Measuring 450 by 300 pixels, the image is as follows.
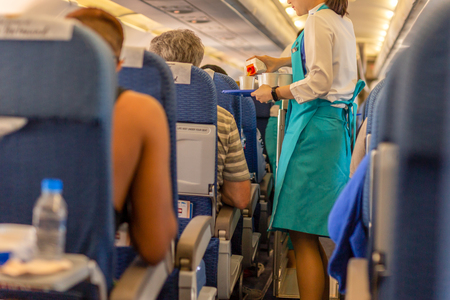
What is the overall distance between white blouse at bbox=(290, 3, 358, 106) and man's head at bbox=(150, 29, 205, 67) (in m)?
0.55

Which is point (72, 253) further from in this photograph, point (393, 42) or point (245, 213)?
point (393, 42)

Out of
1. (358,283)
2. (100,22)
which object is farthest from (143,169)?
(358,283)

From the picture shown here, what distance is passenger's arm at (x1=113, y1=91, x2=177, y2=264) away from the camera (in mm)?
1018

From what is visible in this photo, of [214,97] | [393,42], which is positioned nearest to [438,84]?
[214,97]

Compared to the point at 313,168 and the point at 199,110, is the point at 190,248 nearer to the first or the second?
the point at 199,110

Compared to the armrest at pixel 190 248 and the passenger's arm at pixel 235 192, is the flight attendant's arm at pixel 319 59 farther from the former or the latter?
the armrest at pixel 190 248

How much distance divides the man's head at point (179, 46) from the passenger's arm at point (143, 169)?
121 cm

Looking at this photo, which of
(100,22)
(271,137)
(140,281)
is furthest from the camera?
(271,137)

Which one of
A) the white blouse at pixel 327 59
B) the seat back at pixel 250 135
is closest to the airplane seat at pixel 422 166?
the white blouse at pixel 327 59

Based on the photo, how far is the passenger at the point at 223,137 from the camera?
2.22 m

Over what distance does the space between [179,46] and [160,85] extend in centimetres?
100

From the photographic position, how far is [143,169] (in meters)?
1.05

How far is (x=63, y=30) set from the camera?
2.80 ft

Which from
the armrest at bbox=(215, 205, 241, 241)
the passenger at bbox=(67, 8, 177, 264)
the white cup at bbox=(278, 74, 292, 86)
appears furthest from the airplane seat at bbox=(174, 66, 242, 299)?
the passenger at bbox=(67, 8, 177, 264)
